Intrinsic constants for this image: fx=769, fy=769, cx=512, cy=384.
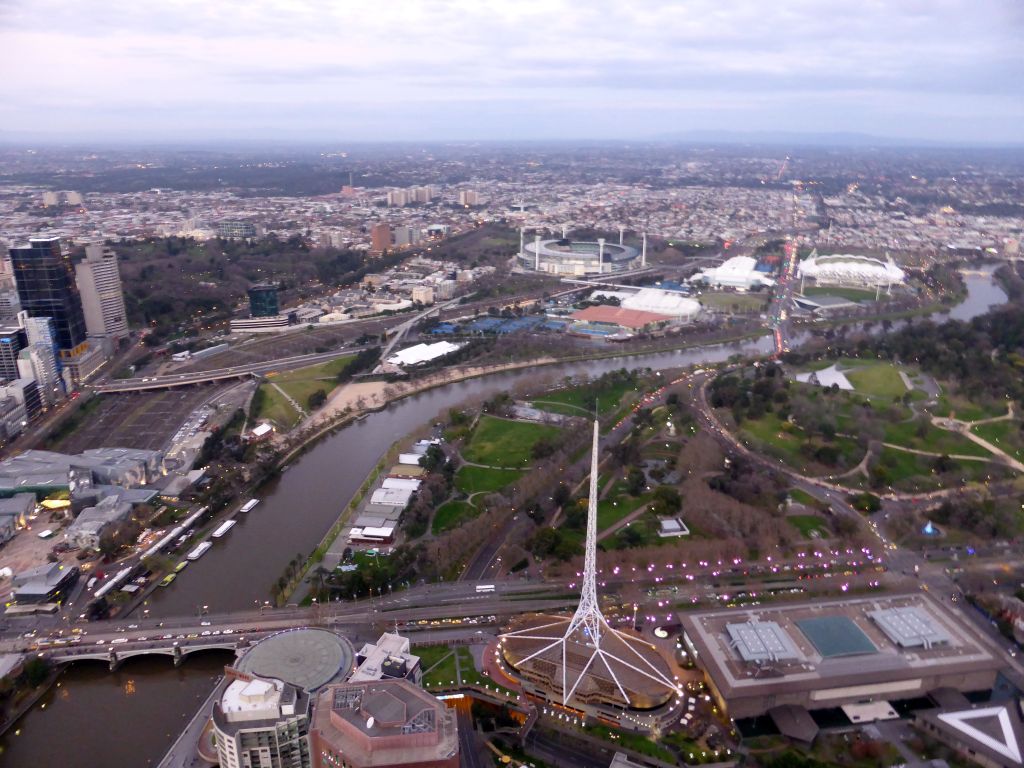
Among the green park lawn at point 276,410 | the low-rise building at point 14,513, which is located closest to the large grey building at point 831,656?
the green park lawn at point 276,410

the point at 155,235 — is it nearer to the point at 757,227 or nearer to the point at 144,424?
the point at 144,424

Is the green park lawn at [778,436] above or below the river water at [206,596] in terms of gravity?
above

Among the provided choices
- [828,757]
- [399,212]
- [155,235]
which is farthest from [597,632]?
[399,212]

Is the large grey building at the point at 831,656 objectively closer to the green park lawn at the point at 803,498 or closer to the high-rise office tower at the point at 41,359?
the green park lawn at the point at 803,498

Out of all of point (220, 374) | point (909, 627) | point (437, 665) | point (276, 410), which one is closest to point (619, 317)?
point (276, 410)

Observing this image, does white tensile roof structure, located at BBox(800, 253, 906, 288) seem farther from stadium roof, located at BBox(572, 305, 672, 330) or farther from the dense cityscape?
stadium roof, located at BBox(572, 305, 672, 330)

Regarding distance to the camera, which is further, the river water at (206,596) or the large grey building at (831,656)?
the large grey building at (831,656)

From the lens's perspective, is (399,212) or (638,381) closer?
(638,381)
